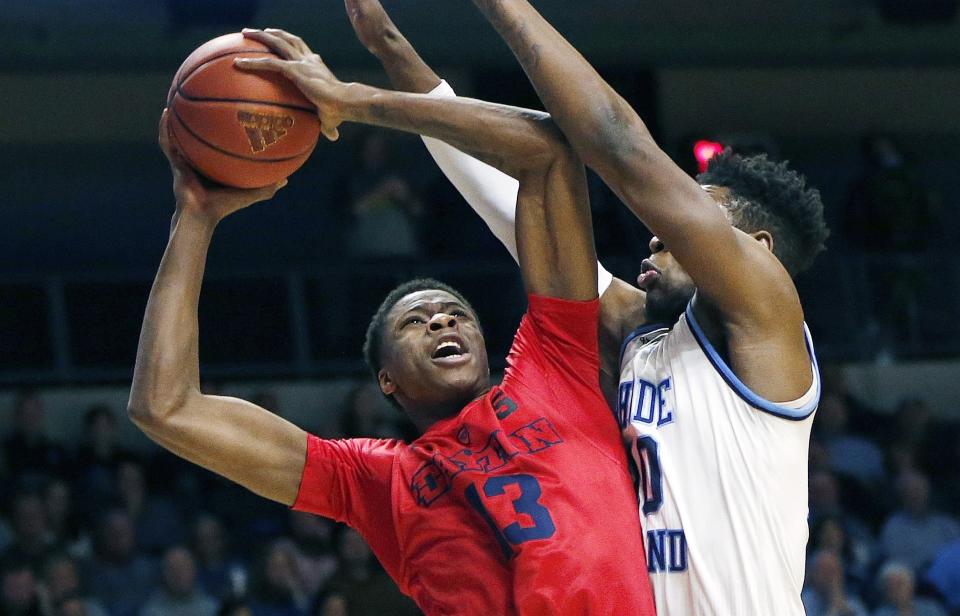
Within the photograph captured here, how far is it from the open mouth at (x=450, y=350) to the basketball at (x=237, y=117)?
59 centimetres

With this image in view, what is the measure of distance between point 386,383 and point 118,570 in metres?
3.92

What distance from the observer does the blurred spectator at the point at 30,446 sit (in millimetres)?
7863

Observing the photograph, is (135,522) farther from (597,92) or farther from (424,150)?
(597,92)

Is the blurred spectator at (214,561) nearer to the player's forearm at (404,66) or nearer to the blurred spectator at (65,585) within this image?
the blurred spectator at (65,585)

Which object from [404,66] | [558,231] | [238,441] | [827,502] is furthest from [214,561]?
[558,231]

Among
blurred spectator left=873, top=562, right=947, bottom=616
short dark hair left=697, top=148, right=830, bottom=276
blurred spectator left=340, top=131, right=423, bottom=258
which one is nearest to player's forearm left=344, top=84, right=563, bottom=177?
short dark hair left=697, top=148, right=830, bottom=276

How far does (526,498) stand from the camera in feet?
11.1

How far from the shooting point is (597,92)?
329 cm

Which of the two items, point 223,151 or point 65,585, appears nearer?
point 223,151

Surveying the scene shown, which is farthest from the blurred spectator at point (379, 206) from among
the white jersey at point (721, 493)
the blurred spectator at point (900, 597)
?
the white jersey at point (721, 493)

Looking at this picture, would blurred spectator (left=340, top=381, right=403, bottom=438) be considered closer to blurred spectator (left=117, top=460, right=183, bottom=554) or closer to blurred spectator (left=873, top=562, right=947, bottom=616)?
blurred spectator (left=117, top=460, right=183, bottom=554)

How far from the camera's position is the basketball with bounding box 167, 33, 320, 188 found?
3.46 meters

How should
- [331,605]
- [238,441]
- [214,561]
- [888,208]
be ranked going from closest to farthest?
1. [238,441]
2. [331,605]
3. [214,561]
4. [888,208]

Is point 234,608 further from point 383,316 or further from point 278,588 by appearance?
point 383,316
